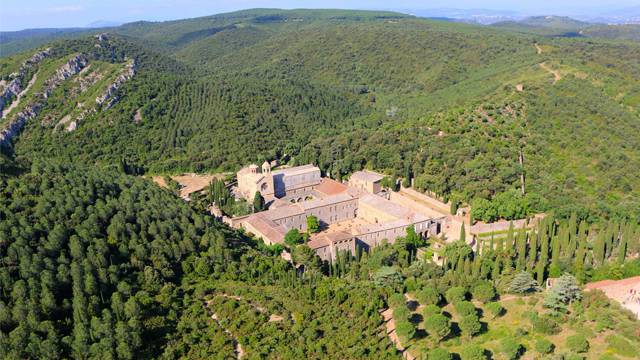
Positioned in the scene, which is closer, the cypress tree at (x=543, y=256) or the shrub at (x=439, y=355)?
the shrub at (x=439, y=355)

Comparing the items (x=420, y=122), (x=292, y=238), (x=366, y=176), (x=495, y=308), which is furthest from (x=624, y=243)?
(x=420, y=122)

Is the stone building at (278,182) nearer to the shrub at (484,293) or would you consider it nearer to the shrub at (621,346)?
the shrub at (484,293)

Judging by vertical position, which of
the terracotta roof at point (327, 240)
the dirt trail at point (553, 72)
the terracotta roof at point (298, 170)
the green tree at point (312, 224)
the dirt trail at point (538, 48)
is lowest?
the green tree at point (312, 224)

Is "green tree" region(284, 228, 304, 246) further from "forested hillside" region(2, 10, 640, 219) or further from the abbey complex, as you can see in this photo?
"forested hillside" region(2, 10, 640, 219)

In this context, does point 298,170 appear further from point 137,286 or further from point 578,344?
point 578,344

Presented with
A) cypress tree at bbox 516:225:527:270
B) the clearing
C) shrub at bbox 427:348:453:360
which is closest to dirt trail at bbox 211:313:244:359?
shrub at bbox 427:348:453:360

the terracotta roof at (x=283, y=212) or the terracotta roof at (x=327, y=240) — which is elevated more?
the terracotta roof at (x=283, y=212)

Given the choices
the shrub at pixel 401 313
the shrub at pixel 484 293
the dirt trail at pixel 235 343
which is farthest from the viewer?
the shrub at pixel 484 293

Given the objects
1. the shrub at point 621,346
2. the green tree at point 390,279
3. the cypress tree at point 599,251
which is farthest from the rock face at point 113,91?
the shrub at point 621,346

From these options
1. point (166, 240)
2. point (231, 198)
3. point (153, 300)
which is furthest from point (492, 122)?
point (153, 300)
